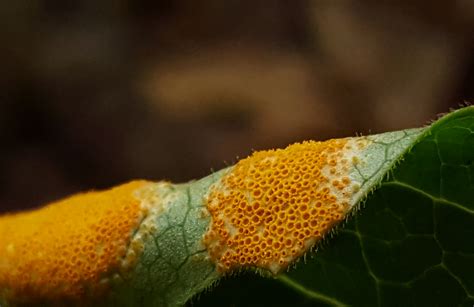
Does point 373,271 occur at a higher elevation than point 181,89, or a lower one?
higher

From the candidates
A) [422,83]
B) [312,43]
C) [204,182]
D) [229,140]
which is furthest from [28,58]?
[204,182]

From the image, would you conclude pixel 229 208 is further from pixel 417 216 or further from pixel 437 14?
pixel 437 14

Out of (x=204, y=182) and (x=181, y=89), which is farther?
(x=181, y=89)

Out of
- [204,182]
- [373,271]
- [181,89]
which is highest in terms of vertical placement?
[204,182]

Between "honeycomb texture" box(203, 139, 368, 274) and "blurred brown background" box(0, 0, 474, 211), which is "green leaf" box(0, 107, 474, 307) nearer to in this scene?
"honeycomb texture" box(203, 139, 368, 274)

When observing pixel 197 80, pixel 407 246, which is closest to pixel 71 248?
pixel 407 246

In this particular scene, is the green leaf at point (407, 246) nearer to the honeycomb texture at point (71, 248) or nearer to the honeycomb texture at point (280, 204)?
the honeycomb texture at point (280, 204)

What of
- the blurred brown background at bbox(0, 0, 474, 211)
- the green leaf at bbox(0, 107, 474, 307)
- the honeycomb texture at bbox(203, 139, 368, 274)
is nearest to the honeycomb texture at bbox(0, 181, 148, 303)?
the green leaf at bbox(0, 107, 474, 307)

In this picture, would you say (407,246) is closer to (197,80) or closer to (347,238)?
(347,238)
